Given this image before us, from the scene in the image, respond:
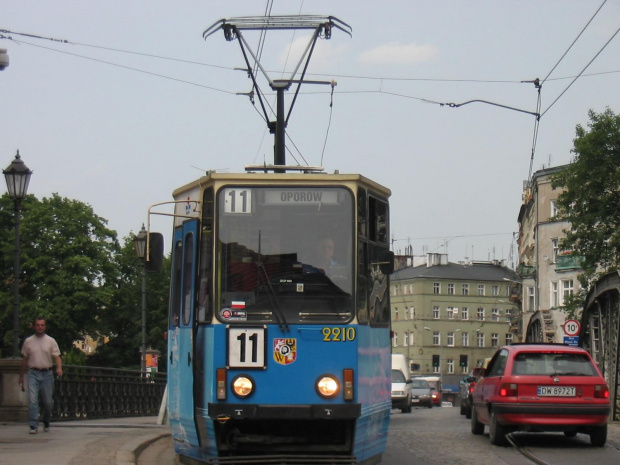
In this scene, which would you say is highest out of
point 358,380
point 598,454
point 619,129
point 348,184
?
point 619,129

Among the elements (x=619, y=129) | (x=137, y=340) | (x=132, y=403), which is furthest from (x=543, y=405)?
(x=137, y=340)

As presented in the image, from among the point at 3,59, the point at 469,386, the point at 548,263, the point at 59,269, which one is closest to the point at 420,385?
the point at 59,269

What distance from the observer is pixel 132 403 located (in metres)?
29.9

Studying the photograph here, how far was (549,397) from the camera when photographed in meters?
16.3

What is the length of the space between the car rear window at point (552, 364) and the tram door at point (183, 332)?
6674 mm

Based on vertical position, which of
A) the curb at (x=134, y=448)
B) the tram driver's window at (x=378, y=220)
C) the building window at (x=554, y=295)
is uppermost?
the building window at (x=554, y=295)

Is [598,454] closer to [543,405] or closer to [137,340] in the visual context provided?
[543,405]

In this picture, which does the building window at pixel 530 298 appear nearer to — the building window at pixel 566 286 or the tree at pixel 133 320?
the building window at pixel 566 286

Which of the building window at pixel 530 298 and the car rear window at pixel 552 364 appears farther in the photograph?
the building window at pixel 530 298

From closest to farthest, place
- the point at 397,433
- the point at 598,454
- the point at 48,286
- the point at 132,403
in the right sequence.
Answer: the point at 598,454 → the point at 397,433 → the point at 132,403 → the point at 48,286

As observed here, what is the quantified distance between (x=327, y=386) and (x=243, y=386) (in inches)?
28.5

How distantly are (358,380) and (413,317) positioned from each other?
405 feet

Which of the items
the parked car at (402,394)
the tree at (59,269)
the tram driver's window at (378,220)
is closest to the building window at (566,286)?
the tree at (59,269)

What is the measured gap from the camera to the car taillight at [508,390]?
1645 cm
